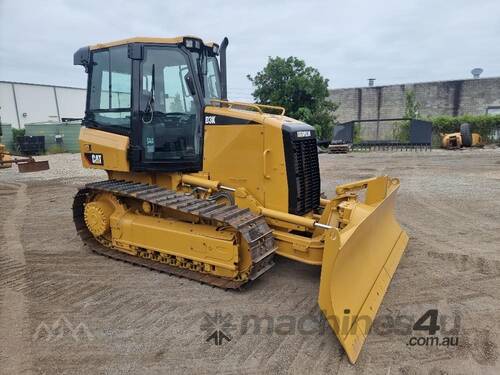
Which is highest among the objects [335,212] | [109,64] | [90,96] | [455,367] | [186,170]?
[109,64]

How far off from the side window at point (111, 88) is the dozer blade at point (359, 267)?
3071mm

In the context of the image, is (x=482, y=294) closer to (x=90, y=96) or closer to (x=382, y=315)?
(x=382, y=315)

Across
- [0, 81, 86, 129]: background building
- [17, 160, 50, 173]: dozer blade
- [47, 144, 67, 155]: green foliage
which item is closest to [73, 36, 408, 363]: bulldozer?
[17, 160, 50, 173]: dozer blade

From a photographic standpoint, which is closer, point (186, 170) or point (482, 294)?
point (482, 294)

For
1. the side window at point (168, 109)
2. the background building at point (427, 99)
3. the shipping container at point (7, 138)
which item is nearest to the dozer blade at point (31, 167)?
the side window at point (168, 109)

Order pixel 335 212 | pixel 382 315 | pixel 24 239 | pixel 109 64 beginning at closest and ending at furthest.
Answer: pixel 382 315, pixel 335 212, pixel 109 64, pixel 24 239

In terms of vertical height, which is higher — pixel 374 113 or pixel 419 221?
pixel 374 113

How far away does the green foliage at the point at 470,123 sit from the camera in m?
24.7

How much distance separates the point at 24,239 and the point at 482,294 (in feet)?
21.2

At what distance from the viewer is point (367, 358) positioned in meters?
3.13

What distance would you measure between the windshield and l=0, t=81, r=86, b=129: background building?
35971 millimetres

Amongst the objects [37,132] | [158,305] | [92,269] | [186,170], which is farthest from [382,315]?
[37,132]

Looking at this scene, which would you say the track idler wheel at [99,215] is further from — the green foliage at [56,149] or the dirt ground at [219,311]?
the green foliage at [56,149]

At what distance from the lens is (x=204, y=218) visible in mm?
4652
